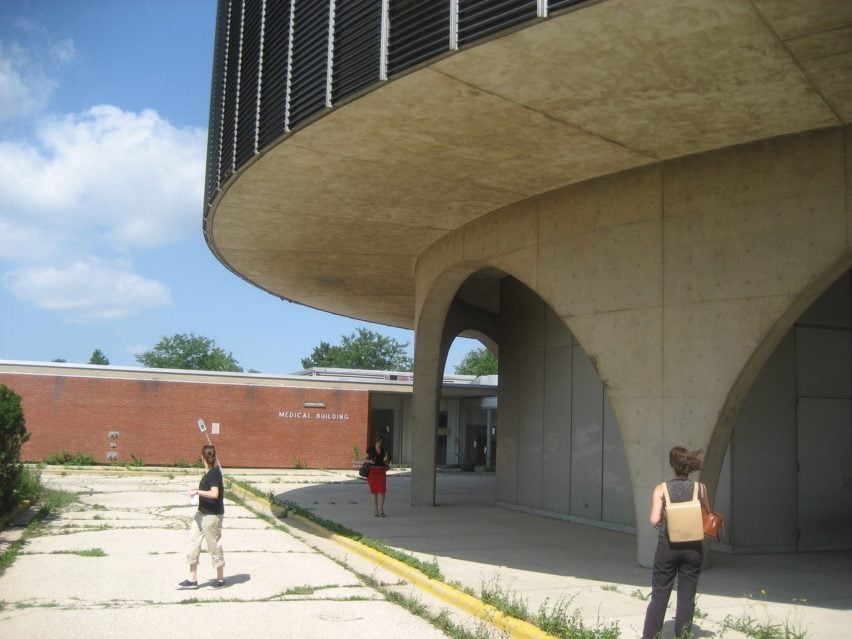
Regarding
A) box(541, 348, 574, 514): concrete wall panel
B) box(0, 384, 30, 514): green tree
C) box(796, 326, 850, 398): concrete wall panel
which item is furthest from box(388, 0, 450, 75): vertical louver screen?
box(541, 348, 574, 514): concrete wall panel

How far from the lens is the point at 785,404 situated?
13.8 m

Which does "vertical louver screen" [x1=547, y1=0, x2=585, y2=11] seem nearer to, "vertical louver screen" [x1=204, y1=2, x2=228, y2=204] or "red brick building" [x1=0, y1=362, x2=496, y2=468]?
"vertical louver screen" [x1=204, y1=2, x2=228, y2=204]

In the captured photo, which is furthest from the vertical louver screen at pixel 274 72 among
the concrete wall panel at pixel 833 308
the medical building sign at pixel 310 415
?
the medical building sign at pixel 310 415

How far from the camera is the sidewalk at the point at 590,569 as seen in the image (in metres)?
8.58

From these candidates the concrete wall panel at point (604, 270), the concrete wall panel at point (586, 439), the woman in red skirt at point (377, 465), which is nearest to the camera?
the concrete wall panel at point (604, 270)

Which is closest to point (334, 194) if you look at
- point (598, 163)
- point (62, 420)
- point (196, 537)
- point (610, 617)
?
point (598, 163)

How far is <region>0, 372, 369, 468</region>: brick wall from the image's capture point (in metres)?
33.9

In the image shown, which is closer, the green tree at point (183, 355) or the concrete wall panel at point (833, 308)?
the concrete wall panel at point (833, 308)

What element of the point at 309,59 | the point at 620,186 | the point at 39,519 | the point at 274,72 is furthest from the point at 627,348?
the point at 39,519

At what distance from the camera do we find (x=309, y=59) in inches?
420

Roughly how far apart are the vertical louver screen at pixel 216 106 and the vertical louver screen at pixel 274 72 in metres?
2.65

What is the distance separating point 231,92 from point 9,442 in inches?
288

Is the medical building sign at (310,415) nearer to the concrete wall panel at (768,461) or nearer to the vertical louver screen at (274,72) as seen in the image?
the concrete wall panel at (768,461)

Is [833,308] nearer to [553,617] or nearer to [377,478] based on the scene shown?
[377,478]
